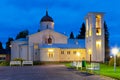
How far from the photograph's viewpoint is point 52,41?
292 feet

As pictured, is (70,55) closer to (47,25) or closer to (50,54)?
(50,54)

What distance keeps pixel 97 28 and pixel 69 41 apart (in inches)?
463

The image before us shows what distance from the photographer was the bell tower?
8144cm

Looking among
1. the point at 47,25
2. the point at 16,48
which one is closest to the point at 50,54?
the point at 16,48

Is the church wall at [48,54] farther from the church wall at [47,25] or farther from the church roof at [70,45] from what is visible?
the church wall at [47,25]

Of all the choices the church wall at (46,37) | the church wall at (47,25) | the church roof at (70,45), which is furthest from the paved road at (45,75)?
the church wall at (47,25)

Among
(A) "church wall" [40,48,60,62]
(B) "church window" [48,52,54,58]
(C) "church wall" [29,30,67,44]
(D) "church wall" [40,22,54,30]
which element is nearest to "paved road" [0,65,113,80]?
(A) "church wall" [40,48,60,62]

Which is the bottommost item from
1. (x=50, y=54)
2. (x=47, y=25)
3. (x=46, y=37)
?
(x=50, y=54)

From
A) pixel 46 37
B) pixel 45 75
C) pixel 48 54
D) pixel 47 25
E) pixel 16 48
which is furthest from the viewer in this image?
pixel 47 25

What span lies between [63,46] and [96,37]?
30.3ft

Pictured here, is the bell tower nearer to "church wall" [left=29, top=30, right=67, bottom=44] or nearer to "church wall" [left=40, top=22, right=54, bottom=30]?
"church wall" [left=29, top=30, right=67, bottom=44]

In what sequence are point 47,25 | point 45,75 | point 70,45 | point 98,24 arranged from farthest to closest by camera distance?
point 47,25 → point 70,45 → point 98,24 → point 45,75

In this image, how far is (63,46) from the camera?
8700cm

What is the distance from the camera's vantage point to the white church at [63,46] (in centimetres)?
8169
